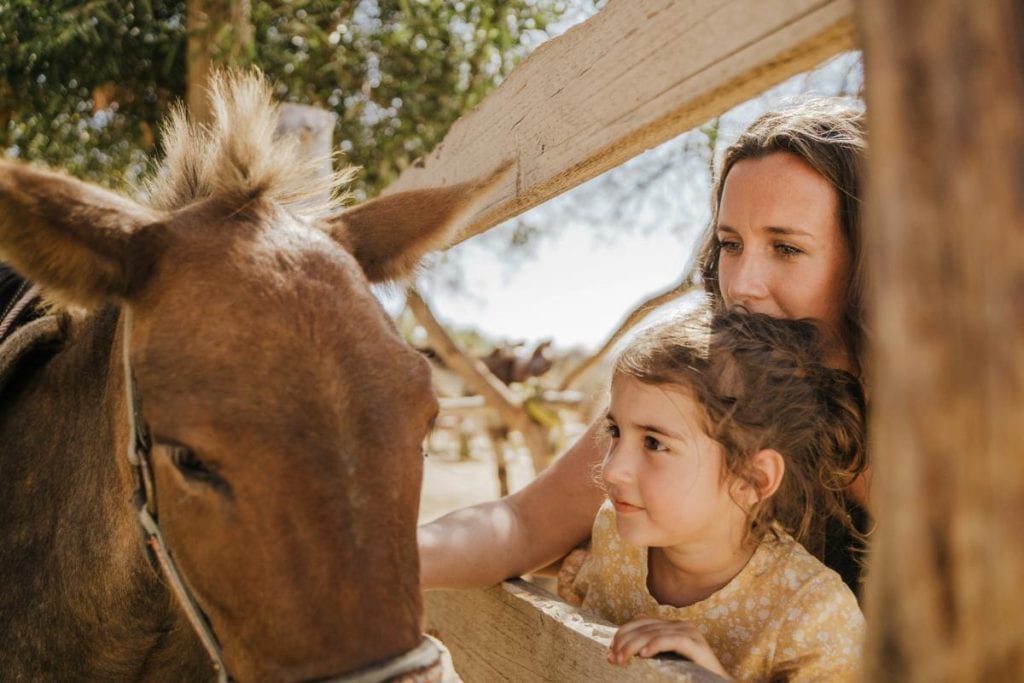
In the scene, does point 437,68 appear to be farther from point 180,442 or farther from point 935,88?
point 935,88

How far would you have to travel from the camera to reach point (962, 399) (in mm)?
663

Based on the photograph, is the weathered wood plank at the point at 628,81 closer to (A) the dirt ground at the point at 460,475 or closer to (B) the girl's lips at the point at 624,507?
(B) the girl's lips at the point at 624,507

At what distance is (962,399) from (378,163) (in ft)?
17.9

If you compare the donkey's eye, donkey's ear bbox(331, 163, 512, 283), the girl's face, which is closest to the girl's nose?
the girl's face

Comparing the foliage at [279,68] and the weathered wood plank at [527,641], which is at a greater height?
the foliage at [279,68]

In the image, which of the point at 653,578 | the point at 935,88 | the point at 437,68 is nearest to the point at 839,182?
the point at 653,578

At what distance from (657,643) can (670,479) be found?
16.6 inches

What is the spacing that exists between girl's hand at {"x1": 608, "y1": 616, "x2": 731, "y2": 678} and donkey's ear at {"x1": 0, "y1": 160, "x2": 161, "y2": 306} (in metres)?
1.16

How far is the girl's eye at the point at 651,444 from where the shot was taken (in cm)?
187

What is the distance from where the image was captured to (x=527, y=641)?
6.31 ft

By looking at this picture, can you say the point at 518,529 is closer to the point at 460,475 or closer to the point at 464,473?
the point at 460,475

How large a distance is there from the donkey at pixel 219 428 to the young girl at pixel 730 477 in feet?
1.96

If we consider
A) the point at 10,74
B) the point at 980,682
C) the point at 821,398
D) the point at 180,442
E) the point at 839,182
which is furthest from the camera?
the point at 10,74

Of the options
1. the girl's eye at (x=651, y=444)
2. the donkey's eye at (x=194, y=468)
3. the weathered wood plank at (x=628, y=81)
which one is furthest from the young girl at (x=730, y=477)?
the donkey's eye at (x=194, y=468)
